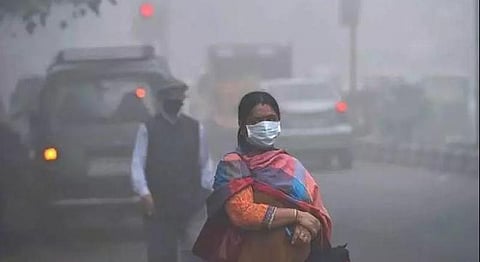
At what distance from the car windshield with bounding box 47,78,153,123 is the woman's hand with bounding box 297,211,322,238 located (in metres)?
2.00

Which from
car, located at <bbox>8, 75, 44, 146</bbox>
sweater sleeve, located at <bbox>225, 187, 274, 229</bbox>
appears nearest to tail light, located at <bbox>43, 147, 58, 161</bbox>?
car, located at <bbox>8, 75, 44, 146</bbox>

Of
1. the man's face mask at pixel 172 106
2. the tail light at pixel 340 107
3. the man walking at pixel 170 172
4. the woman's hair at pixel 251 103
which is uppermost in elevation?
the woman's hair at pixel 251 103

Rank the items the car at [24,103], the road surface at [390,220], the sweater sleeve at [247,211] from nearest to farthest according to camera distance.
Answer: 1. the sweater sleeve at [247,211]
2. the car at [24,103]
3. the road surface at [390,220]

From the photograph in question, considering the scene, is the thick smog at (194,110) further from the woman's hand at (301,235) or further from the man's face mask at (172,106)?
the woman's hand at (301,235)

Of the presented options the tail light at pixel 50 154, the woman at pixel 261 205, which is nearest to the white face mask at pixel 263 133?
the woman at pixel 261 205

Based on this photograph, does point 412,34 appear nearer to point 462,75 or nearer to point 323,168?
point 462,75

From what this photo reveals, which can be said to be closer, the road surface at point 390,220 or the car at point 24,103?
the car at point 24,103

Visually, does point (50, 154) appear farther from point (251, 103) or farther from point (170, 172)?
point (251, 103)

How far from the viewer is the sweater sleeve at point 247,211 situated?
3.85 m

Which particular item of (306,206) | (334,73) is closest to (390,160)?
(334,73)

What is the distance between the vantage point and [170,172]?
573 cm

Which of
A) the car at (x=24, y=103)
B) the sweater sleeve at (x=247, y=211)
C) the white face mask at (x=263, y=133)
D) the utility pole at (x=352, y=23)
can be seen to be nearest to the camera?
the sweater sleeve at (x=247, y=211)

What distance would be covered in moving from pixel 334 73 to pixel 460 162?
3.11ft

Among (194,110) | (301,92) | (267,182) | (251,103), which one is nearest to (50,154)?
(194,110)
